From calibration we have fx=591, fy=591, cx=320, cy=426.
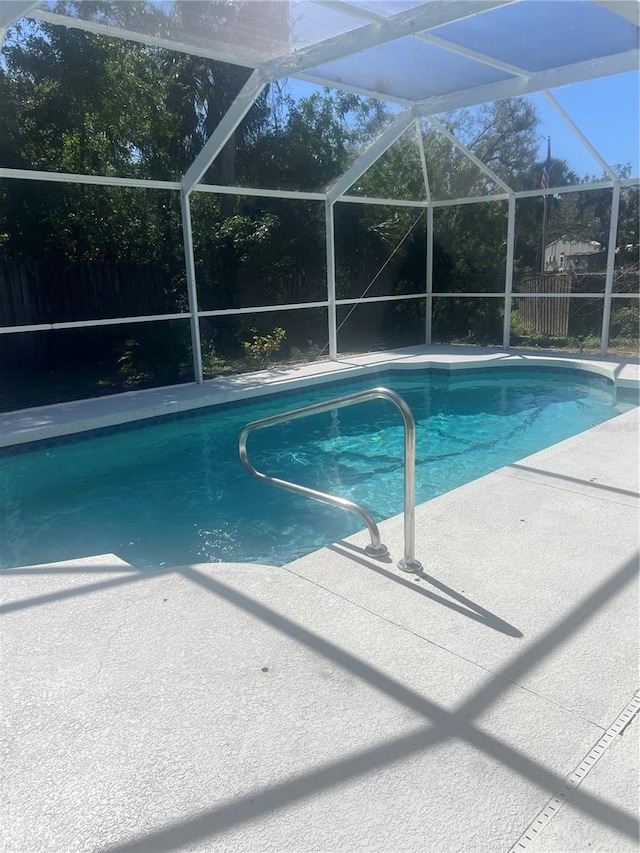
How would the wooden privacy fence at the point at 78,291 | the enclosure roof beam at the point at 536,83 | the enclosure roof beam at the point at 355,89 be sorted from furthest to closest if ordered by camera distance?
the enclosure roof beam at the point at 355,89
the wooden privacy fence at the point at 78,291
the enclosure roof beam at the point at 536,83

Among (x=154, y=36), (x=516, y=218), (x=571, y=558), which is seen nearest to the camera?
(x=571, y=558)

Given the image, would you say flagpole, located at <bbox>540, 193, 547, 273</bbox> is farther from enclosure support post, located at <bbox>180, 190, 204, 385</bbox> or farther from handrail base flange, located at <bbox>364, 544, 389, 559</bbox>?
handrail base flange, located at <bbox>364, 544, 389, 559</bbox>

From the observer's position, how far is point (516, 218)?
9.97m

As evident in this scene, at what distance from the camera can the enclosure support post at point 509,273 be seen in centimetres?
990

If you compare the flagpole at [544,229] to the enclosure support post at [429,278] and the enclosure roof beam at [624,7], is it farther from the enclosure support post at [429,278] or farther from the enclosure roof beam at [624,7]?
the enclosure roof beam at [624,7]

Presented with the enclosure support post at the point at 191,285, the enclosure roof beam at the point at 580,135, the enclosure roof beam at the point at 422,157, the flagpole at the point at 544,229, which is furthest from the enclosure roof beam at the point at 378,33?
the flagpole at the point at 544,229

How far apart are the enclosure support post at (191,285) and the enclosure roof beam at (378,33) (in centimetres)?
190

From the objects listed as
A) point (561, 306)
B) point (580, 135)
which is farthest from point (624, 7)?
point (561, 306)

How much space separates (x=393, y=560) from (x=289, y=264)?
24.0 ft

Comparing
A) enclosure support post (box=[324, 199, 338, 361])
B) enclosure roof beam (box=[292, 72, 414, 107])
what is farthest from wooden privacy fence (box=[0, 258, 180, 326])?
enclosure roof beam (box=[292, 72, 414, 107])

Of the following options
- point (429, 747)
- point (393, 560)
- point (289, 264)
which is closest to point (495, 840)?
point (429, 747)

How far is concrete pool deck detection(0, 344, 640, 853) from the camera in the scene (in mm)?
1485

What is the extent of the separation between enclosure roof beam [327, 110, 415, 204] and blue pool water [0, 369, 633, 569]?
321 cm

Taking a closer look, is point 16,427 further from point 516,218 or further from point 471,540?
point 516,218
